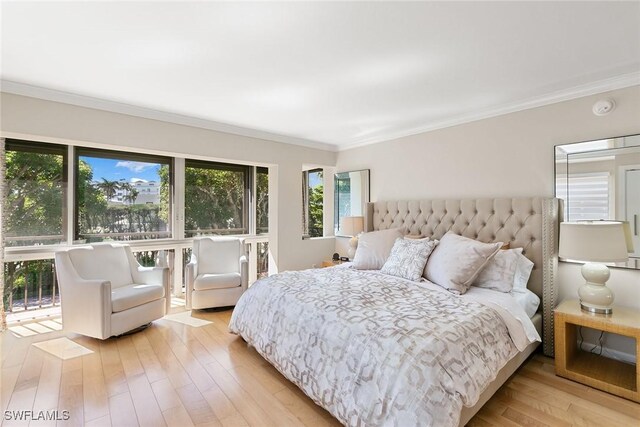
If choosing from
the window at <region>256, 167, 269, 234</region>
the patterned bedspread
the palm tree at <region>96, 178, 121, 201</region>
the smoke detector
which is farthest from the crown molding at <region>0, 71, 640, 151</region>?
the patterned bedspread

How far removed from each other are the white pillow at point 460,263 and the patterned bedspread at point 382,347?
24cm

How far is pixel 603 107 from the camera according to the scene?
249 centimetres

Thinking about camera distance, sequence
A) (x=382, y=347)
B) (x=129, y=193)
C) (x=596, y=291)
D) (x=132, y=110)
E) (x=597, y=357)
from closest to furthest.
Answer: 1. (x=382, y=347)
2. (x=596, y=291)
3. (x=597, y=357)
4. (x=132, y=110)
5. (x=129, y=193)

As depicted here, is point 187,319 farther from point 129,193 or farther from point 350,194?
point 350,194

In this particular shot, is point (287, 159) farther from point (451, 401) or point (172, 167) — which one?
point (451, 401)

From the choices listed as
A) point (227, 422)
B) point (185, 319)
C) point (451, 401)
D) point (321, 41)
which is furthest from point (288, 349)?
point (321, 41)

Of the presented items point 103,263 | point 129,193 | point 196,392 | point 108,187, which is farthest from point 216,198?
point 196,392

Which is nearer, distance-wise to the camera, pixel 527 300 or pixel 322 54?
pixel 322 54

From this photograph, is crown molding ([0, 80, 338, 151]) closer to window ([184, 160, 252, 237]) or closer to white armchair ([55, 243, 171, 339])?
window ([184, 160, 252, 237])

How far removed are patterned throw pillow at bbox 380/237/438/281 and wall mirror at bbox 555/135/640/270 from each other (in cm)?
123

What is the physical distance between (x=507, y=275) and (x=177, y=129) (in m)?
3.80

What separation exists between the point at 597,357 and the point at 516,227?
1208 millimetres

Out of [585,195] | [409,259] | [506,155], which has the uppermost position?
[506,155]

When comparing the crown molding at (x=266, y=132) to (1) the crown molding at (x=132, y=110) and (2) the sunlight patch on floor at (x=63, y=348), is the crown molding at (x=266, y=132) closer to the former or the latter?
(1) the crown molding at (x=132, y=110)
